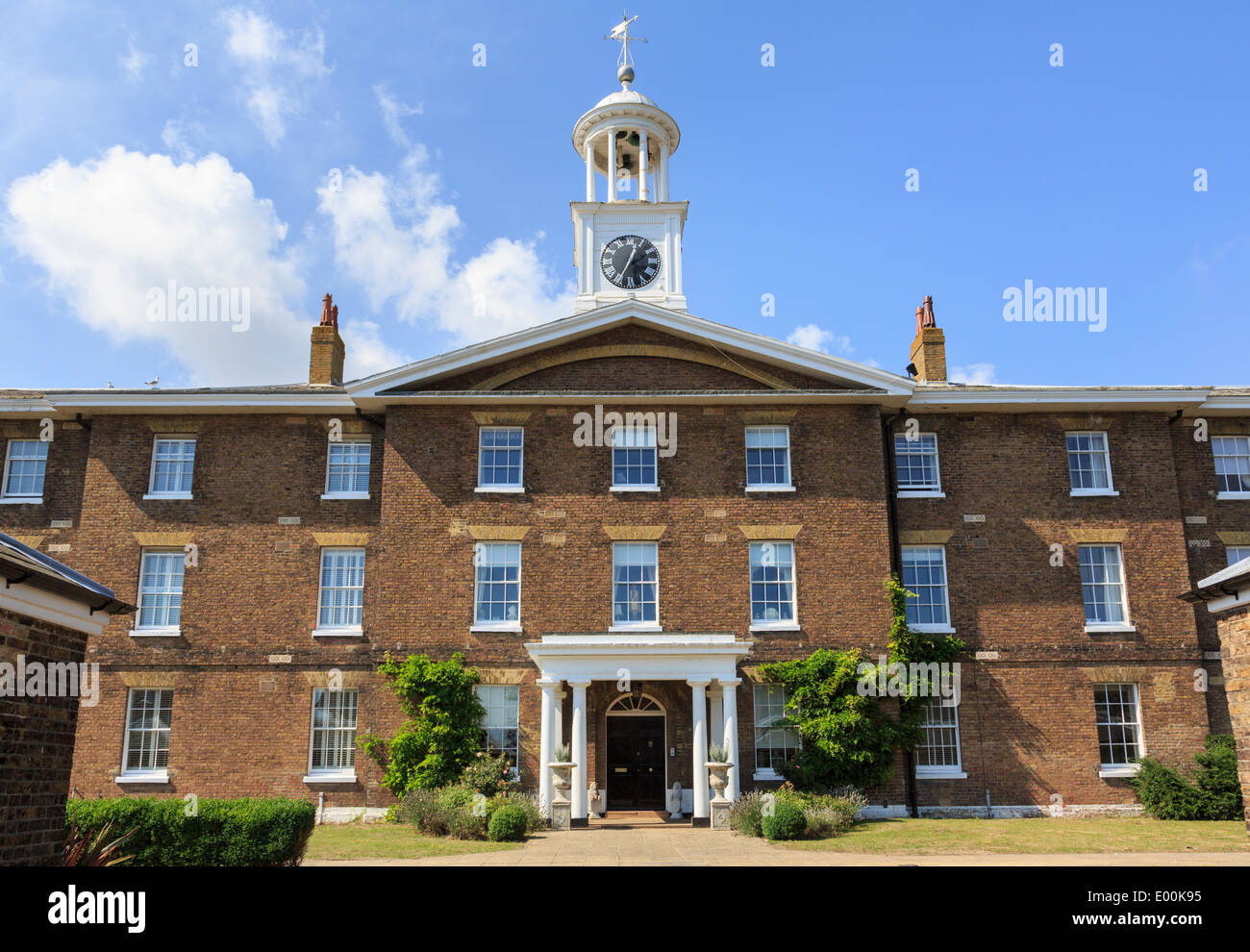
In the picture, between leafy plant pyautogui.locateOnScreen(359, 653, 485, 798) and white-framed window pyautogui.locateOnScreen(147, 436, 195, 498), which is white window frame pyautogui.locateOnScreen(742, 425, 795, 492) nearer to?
leafy plant pyautogui.locateOnScreen(359, 653, 485, 798)

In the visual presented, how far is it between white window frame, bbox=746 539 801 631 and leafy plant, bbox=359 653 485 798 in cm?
690

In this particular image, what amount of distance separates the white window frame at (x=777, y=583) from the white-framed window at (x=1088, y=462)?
25.8ft

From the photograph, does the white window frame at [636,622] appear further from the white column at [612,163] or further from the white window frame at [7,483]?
the white window frame at [7,483]

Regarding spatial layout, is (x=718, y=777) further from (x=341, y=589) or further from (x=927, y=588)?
(x=341, y=589)

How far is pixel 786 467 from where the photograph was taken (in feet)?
79.6

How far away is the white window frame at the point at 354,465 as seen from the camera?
24531 millimetres

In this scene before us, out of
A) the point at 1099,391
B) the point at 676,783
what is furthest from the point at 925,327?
the point at 676,783

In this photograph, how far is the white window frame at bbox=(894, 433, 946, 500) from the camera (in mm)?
24672

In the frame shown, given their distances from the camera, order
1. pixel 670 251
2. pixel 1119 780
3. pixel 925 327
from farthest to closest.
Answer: pixel 670 251 < pixel 925 327 < pixel 1119 780

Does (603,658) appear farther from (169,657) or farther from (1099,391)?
(1099,391)

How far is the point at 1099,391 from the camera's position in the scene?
24.7 meters

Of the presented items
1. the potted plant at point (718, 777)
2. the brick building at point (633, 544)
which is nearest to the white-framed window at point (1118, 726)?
the brick building at point (633, 544)

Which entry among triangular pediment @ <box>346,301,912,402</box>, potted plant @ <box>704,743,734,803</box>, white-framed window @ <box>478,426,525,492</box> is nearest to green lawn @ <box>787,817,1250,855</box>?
potted plant @ <box>704,743,734,803</box>
